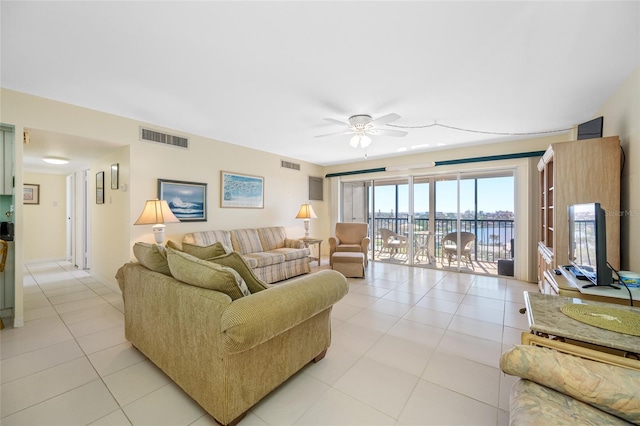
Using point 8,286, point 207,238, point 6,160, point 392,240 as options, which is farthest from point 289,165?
point 8,286

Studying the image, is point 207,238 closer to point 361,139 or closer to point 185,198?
point 185,198

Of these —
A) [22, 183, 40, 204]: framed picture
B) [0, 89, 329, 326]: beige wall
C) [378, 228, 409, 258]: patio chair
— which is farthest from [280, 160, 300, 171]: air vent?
[22, 183, 40, 204]: framed picture

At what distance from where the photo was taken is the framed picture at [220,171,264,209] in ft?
14.8

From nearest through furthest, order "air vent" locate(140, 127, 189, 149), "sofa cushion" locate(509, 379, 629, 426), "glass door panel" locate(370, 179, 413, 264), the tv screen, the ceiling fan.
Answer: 1. "sofa cushion" locate(509, 379, 629, 426)
2. the tv screen
3. the ceiling fan
4. "air vent" locate(140, 127, 189, 149)
5. "glass door panel" locate(370, 179, 413, 264)

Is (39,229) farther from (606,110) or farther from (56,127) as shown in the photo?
(606,110)

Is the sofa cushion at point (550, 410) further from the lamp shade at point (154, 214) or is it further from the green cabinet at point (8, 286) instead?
the green cabinet at point (8, 286)

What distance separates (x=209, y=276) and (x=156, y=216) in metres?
2.28

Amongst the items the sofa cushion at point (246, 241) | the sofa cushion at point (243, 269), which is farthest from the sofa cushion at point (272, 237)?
the sofa cushion at point (243, 269)

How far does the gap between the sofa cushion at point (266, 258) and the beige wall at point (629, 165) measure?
3.99m

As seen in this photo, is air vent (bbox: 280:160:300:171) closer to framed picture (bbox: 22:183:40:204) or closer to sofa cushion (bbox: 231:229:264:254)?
sofa cushion (bbox: 231:229:264:254)

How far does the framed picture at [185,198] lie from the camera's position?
148 inches

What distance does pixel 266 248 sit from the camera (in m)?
4.82

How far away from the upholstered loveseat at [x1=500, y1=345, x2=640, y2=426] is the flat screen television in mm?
1089

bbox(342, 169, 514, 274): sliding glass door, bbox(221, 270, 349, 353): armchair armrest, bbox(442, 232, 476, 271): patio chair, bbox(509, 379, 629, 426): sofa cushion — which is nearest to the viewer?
bbox(509, 379, 629, 426): sofa cushion
